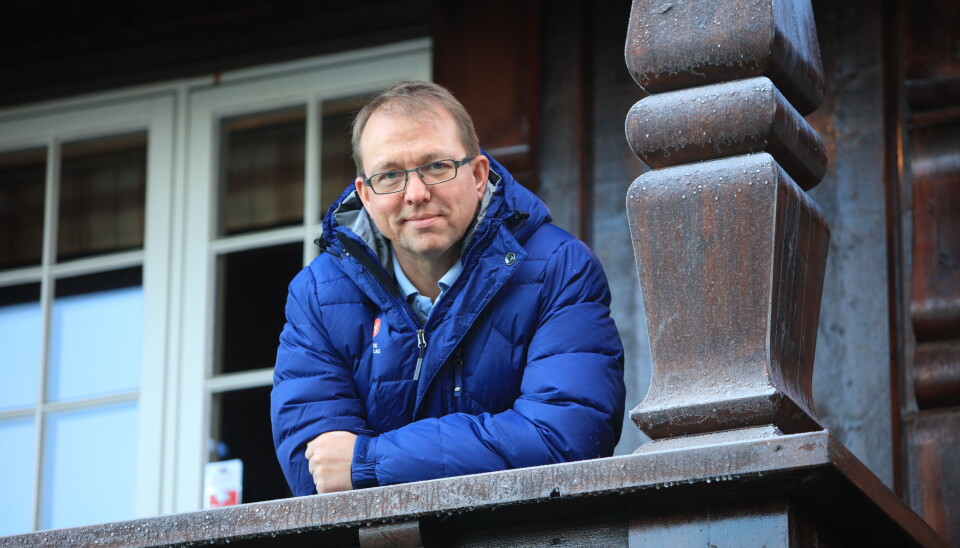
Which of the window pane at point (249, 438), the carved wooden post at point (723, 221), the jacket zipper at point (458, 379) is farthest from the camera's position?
the window pane at point (249, 438)

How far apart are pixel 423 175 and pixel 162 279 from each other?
2273mm

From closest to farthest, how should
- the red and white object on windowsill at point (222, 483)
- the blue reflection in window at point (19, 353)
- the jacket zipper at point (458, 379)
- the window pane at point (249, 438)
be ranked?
the jacket zipper at point (458, 379)
the red and white object on windowsill at point (222, 483)
the window pane at point (249, 438)
the blue reflection in window at point (19, 353)

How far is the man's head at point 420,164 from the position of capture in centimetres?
345

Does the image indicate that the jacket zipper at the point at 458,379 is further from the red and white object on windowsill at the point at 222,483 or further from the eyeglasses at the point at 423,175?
the red and white object on windowsill at the point at 222,483

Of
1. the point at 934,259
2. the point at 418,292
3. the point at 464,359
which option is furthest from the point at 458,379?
the point at 934,259

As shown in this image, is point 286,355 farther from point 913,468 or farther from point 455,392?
point 913,468

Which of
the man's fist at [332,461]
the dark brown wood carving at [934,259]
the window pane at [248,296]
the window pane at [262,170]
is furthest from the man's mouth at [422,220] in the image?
the window pane at [262,170]

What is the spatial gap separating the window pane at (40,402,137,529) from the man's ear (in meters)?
2.37

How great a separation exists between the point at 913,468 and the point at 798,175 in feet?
5.02

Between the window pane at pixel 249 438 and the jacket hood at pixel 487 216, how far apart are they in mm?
1814

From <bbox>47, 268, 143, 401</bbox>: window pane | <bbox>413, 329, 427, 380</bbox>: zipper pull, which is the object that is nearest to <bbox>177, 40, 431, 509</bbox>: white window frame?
<bbox>47, 268, 143, 401</bbox>: window pane

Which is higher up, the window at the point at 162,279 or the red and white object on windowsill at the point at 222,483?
the window at the point at 162,279

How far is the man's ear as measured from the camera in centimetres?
358

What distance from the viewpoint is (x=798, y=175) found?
3137 mm
